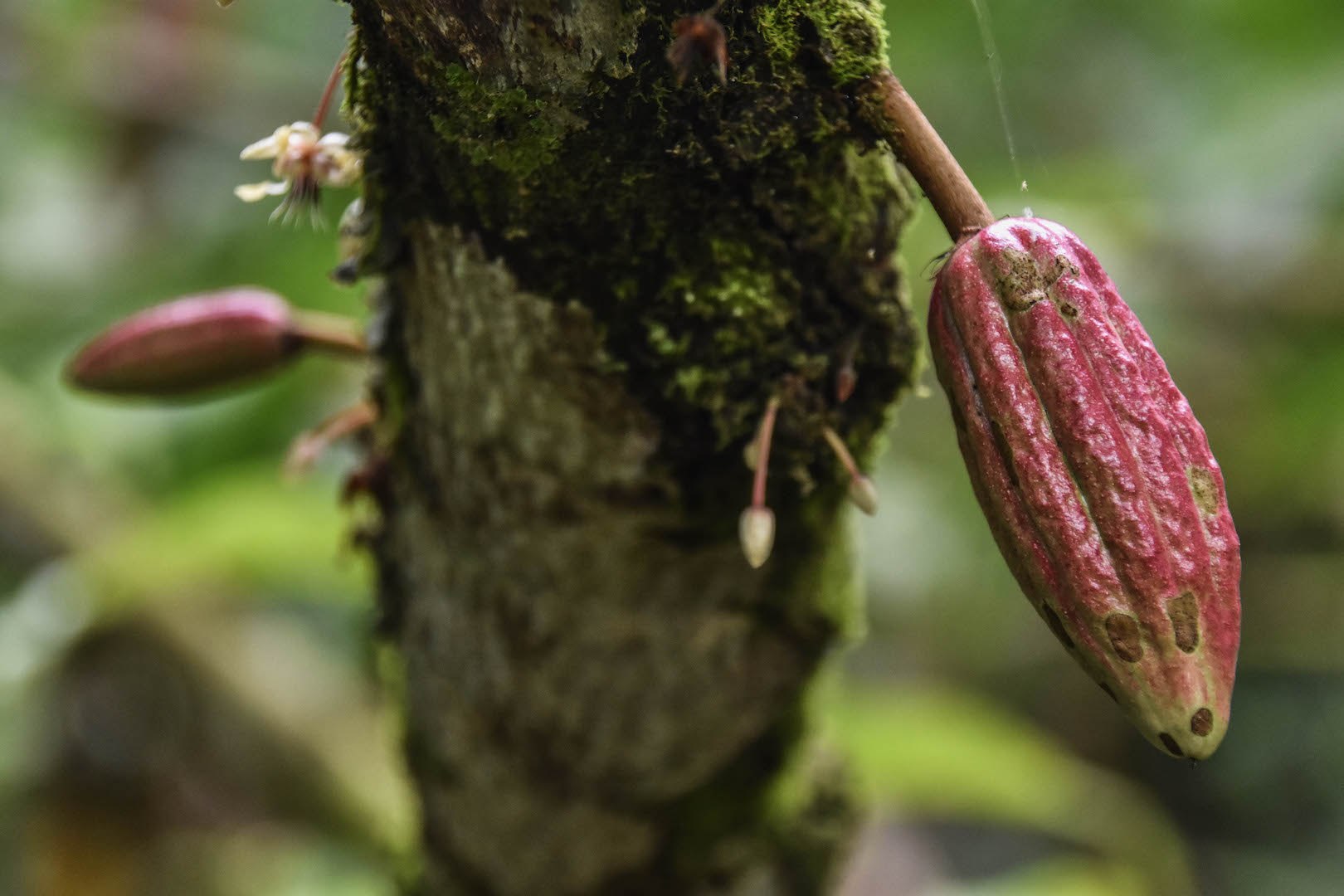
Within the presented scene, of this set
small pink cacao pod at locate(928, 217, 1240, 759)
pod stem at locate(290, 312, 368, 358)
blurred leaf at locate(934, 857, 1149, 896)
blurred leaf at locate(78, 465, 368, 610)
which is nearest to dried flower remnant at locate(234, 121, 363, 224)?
pod stem at locate(290, 312, 368, 358)

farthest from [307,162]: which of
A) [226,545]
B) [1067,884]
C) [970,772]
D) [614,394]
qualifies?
[1067,884]

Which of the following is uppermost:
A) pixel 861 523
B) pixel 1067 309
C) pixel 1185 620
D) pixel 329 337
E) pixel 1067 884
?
pixel 329 337

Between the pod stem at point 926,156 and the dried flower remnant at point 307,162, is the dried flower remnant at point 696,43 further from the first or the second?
the dried flower remnant at point 307,162

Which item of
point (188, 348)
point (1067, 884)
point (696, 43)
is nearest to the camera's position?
point (696, 43)

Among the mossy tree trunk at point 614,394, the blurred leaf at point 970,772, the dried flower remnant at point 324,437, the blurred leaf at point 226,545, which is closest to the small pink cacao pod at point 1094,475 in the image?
the mossy tree trunk at point 614,394

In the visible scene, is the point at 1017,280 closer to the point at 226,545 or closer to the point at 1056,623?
the point at 1056,623

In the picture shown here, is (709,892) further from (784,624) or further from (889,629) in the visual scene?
(889,629)

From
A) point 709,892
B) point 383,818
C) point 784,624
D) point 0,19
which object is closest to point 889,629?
point 383,818
